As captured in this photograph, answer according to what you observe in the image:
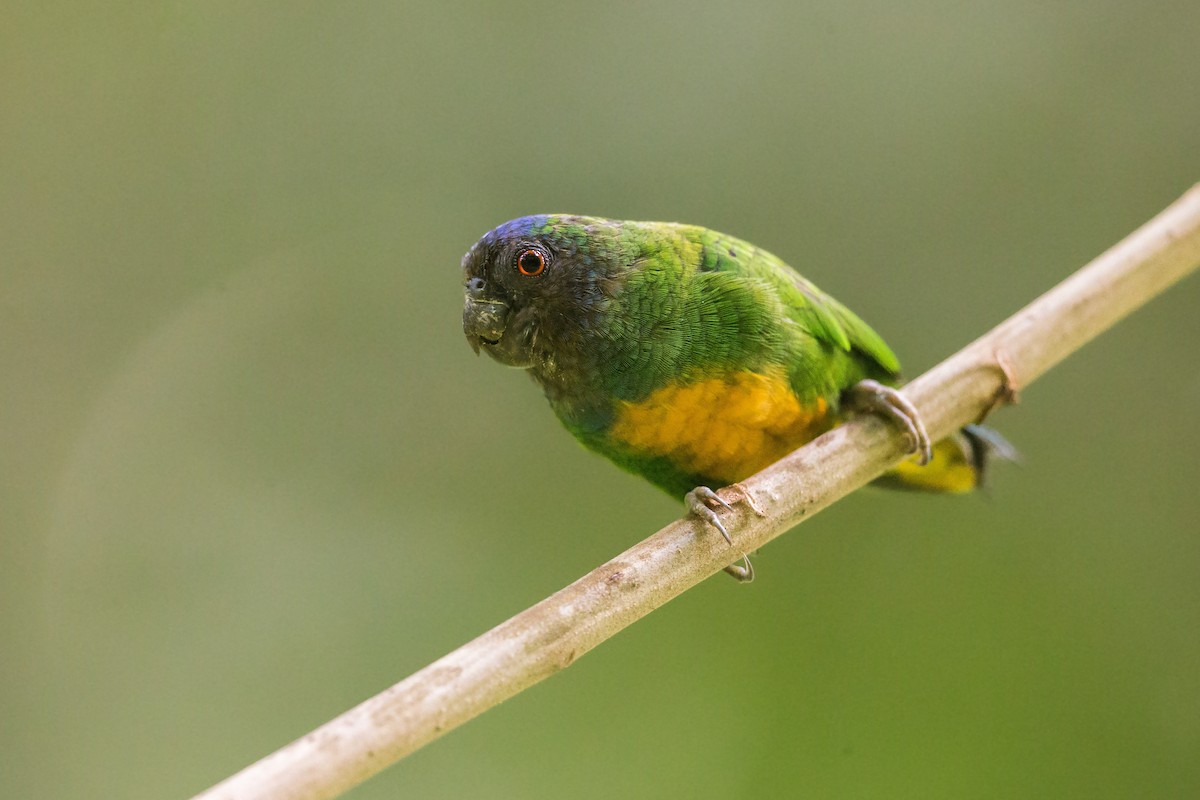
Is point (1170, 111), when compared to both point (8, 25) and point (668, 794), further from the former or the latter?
point (8, 25)

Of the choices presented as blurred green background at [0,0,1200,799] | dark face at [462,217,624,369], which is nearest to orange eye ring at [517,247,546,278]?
dark face at [462,217,624,369]

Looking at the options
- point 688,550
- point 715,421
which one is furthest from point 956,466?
point 688,550

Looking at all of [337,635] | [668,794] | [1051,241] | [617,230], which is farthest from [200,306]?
[1051,241]

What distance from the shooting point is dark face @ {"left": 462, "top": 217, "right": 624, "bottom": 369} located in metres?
2.38

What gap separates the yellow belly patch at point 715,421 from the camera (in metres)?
2.39

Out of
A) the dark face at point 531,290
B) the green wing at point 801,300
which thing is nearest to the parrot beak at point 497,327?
the dark face at point 531,290

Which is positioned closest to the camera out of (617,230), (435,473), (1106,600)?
(617,230)

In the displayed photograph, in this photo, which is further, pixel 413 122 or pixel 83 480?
pixel 413 122

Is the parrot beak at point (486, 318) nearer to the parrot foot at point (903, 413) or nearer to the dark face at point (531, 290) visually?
the dark face at point (531, 290)

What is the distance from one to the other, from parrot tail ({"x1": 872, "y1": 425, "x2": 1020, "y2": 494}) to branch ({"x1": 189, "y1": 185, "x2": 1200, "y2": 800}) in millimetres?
493

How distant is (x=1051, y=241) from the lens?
4.48m

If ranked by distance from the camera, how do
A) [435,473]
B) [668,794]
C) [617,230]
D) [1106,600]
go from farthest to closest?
[435,473]
[1106,600]
[668,794]
[617,230]

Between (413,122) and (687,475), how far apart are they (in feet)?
8.69

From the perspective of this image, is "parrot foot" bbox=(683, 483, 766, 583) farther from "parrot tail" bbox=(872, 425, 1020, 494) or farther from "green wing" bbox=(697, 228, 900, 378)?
"parrot tail" bbox=(872, 425, 1020, 494)
